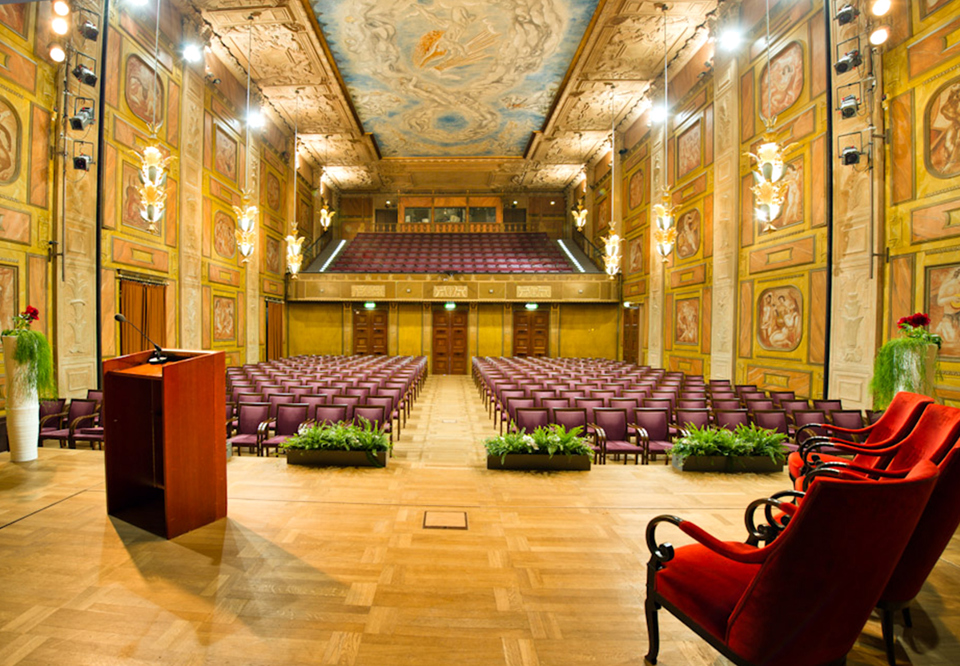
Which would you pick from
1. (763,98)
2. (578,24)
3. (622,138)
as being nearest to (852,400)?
(763,98)

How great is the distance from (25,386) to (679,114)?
1407 centimetres

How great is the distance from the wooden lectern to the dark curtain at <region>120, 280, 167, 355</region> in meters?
6.53

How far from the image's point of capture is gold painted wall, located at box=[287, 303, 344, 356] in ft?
56.7

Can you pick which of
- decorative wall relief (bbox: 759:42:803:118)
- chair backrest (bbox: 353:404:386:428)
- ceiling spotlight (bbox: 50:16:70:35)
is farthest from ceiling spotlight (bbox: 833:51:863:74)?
ceiling spotlight (bbox: 50:16:70:35)

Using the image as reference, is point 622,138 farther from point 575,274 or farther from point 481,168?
point 481,168

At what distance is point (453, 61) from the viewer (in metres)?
12.3

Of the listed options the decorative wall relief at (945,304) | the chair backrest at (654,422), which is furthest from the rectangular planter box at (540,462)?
the decorative wall relief at (945,304)

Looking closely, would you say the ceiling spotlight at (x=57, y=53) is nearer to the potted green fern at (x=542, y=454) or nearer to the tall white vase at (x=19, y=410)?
the tall white vase at (x=19, y=410)

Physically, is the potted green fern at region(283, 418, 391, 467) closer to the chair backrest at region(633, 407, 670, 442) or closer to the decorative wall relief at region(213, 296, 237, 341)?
the chair backrest at region(633, 407, 670, 442)

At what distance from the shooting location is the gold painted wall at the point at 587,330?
57.5 ft

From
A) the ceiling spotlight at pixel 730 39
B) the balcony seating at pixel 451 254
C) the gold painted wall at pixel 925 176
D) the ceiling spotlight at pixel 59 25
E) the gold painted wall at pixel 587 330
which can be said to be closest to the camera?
the gold painted wall at pixel 925 176

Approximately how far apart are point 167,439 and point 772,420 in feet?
20.1

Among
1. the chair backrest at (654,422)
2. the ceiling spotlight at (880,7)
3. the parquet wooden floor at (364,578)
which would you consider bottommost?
the parquet wooden floor at (364,578)

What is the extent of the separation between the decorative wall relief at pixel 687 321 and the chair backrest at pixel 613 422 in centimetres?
704
